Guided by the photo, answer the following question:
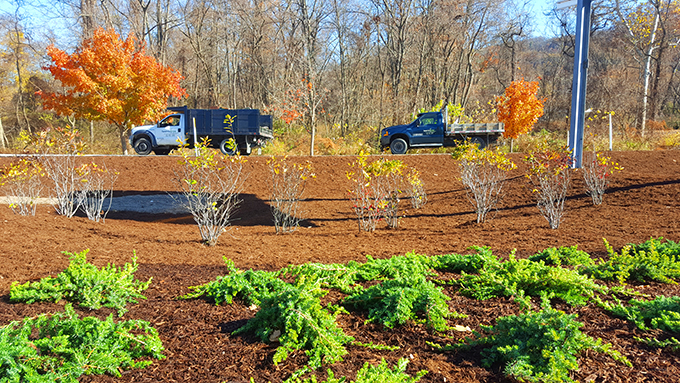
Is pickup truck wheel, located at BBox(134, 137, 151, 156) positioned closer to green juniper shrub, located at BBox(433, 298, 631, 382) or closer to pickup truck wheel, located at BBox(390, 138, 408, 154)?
pickup truck wheel, located at BBox(390, 138, 408, 154)

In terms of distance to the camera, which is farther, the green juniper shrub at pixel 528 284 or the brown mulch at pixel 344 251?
the green juniper shrub at pixel 528 284

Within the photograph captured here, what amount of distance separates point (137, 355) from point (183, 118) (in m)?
17.3

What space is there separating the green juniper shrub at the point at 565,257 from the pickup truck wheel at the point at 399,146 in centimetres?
1298

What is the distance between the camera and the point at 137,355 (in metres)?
2.39

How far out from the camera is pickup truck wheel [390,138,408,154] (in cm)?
1708

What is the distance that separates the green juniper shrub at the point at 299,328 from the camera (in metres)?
2.37

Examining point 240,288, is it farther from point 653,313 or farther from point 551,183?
Answer: point 551,183

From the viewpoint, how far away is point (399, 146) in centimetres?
1717

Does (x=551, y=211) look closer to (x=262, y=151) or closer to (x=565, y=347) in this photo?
(x=565, y=347)

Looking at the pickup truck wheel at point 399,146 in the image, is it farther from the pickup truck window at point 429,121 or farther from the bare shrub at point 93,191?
the bare shrub at point 93,191

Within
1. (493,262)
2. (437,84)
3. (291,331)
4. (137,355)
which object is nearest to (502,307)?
(493,262)

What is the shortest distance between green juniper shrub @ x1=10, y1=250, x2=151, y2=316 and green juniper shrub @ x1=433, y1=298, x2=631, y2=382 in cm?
230

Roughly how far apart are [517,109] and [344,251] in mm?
14075

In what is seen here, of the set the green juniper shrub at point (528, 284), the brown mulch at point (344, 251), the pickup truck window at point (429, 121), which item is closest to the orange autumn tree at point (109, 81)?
the brown mulch at point (344, 251)
